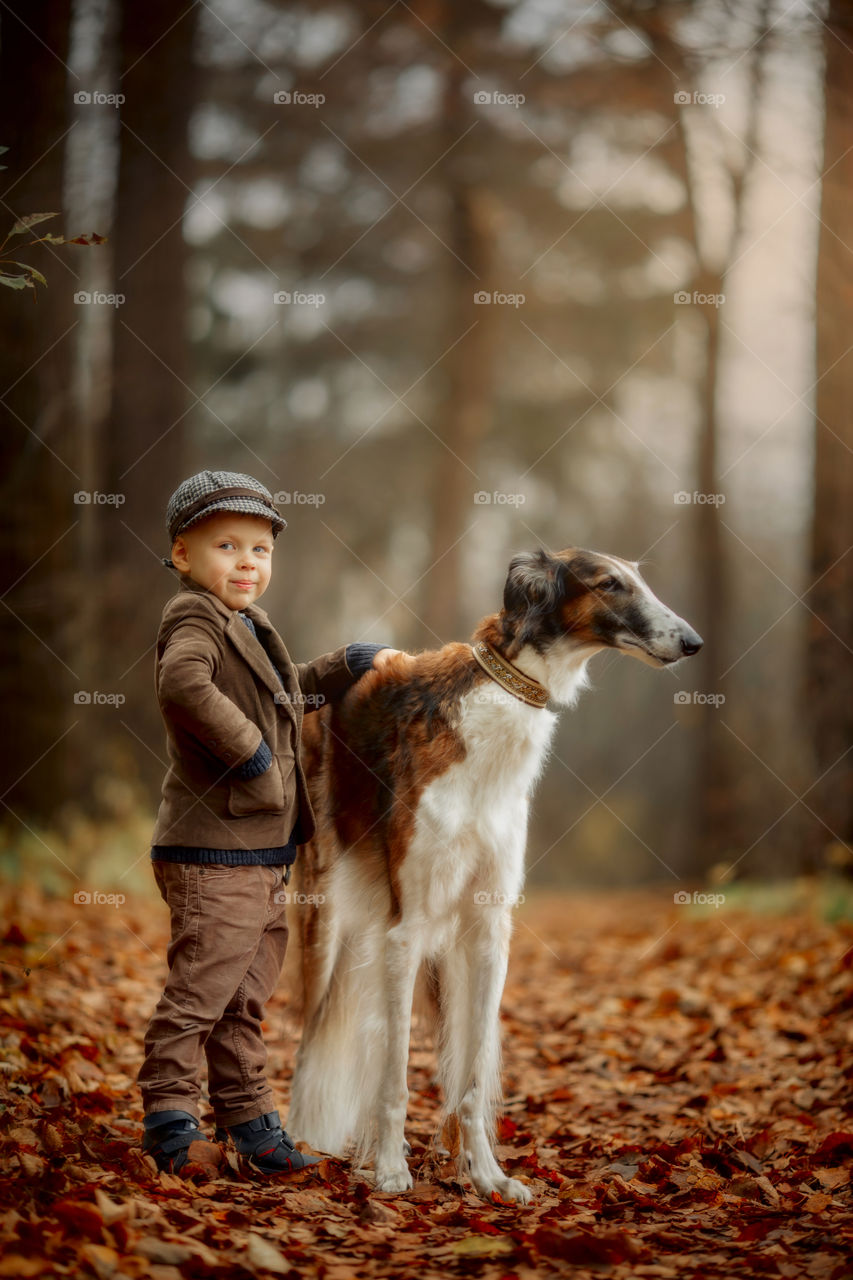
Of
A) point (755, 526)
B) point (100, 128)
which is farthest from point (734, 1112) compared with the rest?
point (755, 526)

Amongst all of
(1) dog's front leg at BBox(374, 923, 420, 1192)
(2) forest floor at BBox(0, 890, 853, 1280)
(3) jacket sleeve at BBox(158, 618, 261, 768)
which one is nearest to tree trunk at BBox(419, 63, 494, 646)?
(2) forest floor at BBox(0, 890, 853, 1280)

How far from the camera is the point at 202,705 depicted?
3133 millimetres

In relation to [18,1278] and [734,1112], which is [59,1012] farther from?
[734,1112]

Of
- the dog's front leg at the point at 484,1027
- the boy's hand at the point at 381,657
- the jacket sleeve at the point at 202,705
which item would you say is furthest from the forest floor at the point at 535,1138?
the boy's hand at the point at 381,657

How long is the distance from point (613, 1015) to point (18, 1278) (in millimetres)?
4288

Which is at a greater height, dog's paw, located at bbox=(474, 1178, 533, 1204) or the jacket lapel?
the jacket lapel

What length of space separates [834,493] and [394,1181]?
282 inches

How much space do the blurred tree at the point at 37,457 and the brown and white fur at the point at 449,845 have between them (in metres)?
4.45

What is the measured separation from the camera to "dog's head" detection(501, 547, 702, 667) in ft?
11.3

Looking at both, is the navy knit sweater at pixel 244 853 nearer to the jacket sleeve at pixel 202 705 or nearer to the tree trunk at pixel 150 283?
the jacket sleeve at pixel 202 705

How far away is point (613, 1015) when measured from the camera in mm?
5930

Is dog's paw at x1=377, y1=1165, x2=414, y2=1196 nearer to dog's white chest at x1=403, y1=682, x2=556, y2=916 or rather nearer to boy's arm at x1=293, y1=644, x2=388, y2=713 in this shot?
dog's white chest at x1=403, y1=682, x2=556, y2=916

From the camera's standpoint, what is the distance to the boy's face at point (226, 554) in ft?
11.1

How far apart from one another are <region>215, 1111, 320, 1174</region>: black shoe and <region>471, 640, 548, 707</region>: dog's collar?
1.57m
